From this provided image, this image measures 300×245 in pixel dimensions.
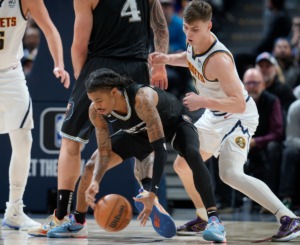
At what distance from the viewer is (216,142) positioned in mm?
6551

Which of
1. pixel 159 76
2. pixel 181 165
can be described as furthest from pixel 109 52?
pixel 181 165

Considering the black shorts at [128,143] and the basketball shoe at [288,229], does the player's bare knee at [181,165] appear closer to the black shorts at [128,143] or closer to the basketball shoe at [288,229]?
the black shorts at [128,143]

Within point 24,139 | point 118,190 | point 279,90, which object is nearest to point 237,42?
point 279,90

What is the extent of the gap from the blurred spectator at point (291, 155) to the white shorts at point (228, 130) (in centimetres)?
288

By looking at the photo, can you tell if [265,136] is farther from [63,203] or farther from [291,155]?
[63,203]

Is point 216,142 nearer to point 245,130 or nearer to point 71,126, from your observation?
point 245,130

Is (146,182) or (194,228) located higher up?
(146,182)

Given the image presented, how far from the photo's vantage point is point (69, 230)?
6535 millimetres

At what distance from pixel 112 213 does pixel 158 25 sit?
1907 mm

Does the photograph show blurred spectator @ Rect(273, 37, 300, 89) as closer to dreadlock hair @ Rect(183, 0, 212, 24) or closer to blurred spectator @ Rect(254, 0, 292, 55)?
blurred spectator @ Rect(254, 0, 292, 55)

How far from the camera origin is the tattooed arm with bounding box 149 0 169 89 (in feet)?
22.7

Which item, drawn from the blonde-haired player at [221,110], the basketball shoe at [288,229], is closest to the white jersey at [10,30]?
the blonde-haired player at [221,110]

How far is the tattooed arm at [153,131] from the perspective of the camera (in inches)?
228

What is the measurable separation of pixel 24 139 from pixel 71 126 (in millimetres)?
677
